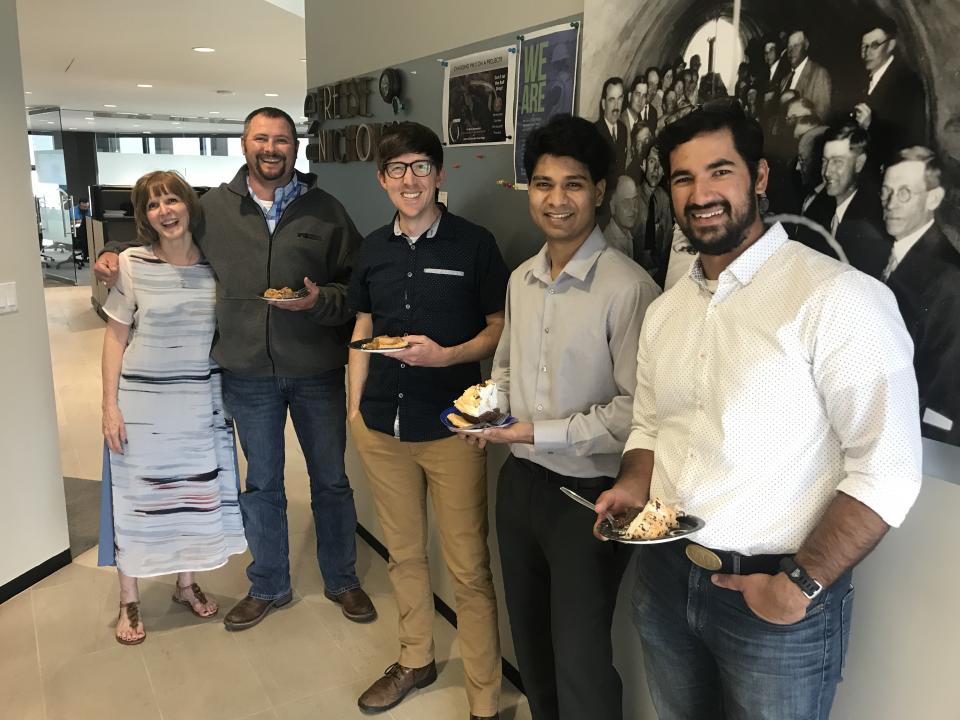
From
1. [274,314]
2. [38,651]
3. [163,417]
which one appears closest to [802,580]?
[274,314]

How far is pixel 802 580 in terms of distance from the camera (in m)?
1.13

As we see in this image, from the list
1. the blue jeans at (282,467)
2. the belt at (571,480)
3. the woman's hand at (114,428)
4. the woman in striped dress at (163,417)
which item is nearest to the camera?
the belt at (571,480)

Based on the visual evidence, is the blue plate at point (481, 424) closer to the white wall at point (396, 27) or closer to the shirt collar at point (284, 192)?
the white wall at point (396, 27)

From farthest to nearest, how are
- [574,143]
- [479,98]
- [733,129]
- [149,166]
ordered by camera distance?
[149,166]
[479,98]
[574,143]
[733,129]

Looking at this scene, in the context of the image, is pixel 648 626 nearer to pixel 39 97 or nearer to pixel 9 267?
pixel 9 267

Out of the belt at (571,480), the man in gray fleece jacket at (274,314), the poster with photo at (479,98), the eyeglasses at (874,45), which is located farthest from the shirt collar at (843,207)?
the man in gray fleece jacket at (274,314)

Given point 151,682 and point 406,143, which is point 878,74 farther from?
point 151,682

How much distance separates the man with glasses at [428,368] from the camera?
6.72ft

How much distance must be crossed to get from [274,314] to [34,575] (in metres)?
1.65

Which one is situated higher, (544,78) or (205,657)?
(544,78)

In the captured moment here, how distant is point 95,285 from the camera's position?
9508 millimetres

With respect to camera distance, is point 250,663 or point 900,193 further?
point 250,663

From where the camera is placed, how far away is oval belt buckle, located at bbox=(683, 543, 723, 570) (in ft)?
4.13

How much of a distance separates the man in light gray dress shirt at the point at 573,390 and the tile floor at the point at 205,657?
2.50ft
